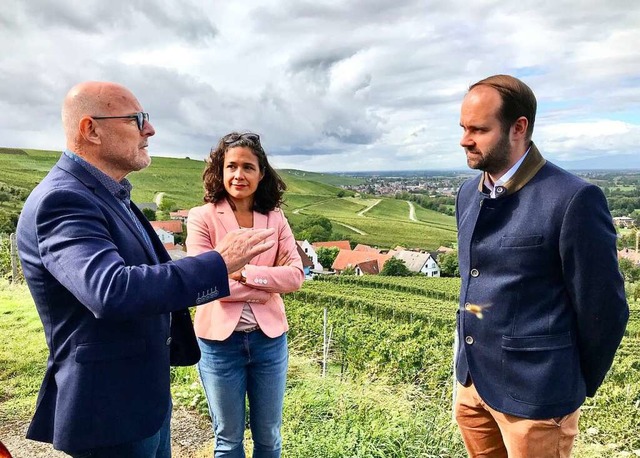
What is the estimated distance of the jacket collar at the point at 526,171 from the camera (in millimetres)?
1601

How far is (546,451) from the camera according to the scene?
5.13ft

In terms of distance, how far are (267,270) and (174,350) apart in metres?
0.48

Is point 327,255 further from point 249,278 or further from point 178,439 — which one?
point 249,278

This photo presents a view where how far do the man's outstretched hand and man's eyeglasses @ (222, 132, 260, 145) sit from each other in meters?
0.83

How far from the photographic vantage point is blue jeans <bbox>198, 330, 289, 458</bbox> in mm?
1952

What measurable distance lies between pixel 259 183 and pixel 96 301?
1.13m

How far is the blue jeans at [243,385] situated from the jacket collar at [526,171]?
108cm

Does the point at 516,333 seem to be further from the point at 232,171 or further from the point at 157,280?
the point at 232,171

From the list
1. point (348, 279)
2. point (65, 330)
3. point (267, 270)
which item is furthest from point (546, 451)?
point (348, 279)

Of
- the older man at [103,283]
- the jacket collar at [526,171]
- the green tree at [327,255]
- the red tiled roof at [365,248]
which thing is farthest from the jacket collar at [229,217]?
the red tiled roof at [365,248]

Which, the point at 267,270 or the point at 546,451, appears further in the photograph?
the point at 267,270

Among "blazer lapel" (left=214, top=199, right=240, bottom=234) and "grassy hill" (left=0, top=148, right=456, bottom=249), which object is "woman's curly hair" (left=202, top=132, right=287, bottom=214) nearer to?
"blazer lapel" (left=214, top=199, right=240, bottom=234)

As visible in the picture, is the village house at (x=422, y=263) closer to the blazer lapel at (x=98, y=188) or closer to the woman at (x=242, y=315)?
the woman at (x=242, y=315)

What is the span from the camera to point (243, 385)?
6.55 feet
